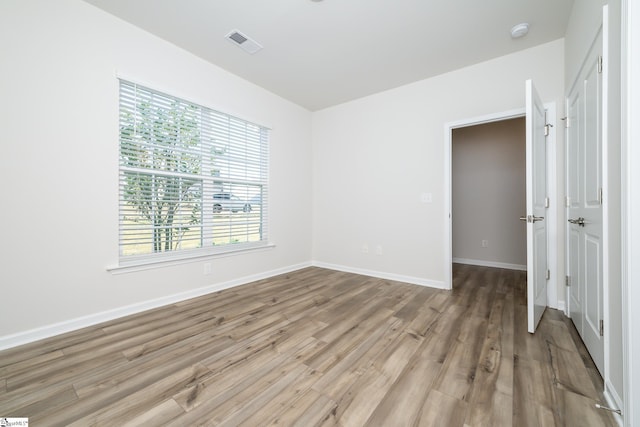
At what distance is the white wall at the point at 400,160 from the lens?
2830 mm

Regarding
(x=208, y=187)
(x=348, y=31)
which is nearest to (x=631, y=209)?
(x=348, y=31)

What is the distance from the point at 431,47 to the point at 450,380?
3.05 m

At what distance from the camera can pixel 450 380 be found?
1457 millimetres

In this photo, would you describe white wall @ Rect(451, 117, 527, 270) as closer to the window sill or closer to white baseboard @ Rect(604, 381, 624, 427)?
white baseboard @ Rect(604, 381, 624, 427)

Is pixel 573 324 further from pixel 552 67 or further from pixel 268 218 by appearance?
pixel 268 218

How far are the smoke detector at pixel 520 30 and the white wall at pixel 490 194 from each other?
2.00 m

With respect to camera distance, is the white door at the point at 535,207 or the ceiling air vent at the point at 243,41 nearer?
the white door at the point at 535,207

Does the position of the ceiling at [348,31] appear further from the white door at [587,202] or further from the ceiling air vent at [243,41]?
the white door at [587,202]

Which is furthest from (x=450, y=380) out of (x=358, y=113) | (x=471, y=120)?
(x=358, y=113)

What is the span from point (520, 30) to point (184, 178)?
12.1 ft

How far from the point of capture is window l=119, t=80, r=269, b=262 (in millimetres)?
2428

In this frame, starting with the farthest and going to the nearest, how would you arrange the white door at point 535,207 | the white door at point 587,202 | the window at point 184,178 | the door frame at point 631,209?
the window at point 184,178 < the white door at point 535,207 < the white door at point 587,202 < the door frame at point 631,209

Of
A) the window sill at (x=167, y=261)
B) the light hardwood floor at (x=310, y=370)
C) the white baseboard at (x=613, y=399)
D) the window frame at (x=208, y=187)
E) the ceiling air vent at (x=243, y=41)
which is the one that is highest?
the ceiling air vent at (x=243, y=41)

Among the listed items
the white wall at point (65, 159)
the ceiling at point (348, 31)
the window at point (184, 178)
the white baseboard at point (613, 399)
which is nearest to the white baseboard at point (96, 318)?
the white wall at point (65, 159)
